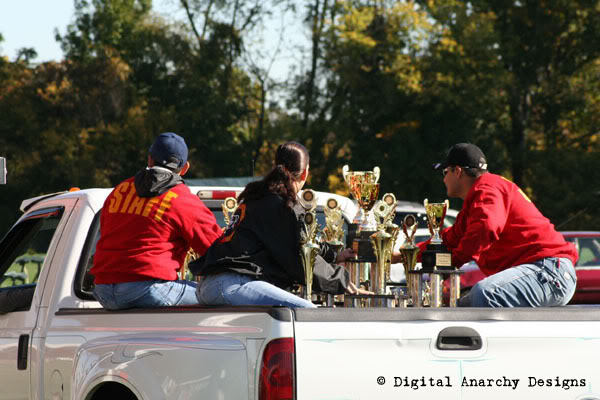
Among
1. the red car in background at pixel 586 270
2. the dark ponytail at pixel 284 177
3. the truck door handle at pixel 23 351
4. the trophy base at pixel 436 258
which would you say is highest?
the dark ponytail at pixel 284 177

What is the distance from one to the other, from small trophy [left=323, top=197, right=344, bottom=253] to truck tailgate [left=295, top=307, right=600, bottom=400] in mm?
2077

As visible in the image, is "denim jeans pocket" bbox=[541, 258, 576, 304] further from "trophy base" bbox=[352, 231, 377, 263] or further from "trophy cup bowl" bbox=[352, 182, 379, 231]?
"trophy cup bowl" bbox=[352, 182, 379, 231]

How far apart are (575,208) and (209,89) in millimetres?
16323

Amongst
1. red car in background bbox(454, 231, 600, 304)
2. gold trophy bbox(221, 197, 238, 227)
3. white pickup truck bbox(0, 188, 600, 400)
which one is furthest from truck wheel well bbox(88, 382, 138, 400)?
red car in background bbox(454, 231, 600, 304)

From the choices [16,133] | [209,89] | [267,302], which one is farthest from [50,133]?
[267,302]

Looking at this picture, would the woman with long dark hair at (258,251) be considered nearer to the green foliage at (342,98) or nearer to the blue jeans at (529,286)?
the blue jeans at (529,286)

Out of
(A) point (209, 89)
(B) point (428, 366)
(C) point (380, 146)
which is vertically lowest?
(B) point (428, 366)

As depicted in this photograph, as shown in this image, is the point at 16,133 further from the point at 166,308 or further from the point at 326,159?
the point at 166,308

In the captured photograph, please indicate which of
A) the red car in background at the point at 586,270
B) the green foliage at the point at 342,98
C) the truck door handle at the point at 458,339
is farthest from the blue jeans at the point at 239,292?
the green foliage at the point at 342,98

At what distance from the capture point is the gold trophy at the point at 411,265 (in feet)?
17.4

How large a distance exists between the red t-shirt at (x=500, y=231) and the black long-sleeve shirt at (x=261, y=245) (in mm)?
978

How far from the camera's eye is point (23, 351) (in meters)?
5.02

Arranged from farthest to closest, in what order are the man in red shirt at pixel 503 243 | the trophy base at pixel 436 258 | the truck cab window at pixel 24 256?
1. the trophy base at pixel 436 258
2. the truck cab window at pixel 24 256
3. the man in red shirt at pixel 503 243

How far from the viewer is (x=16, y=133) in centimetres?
4281
